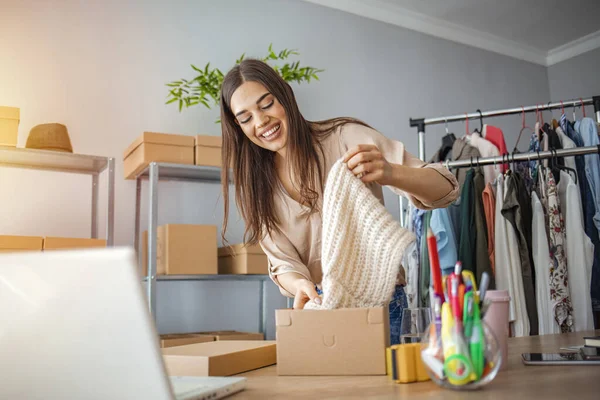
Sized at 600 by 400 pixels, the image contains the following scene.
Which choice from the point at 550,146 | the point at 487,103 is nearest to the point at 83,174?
the point at 550,146

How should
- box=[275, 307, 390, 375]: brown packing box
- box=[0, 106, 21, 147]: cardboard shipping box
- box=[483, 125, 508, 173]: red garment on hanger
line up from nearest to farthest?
1. box=[275, 307, 390, 375]: brown packing box
2. box=[0, 106, 21, 147]: cardboard shipping box
3. box=[483, 125, 508, 173]: red garment on hanger

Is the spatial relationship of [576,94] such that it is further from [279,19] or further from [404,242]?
[404,242]

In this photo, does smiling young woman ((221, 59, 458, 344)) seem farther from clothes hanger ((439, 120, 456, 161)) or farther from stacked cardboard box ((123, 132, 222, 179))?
clothes hanger ((439, 120, 456, 161))

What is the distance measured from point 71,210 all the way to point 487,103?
2998 millimetres

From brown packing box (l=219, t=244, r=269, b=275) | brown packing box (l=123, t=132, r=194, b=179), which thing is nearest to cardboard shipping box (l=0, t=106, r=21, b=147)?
brown packing box (l=123, t=132, r=194, b=179)

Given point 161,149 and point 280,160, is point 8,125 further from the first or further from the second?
point 280,160

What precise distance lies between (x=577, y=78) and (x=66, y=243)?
153 inches

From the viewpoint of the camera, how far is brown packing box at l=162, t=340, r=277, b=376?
0.84 metres

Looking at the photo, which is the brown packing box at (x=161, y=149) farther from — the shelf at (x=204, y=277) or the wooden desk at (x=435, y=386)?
the wooden desk at (x=435, y=386)

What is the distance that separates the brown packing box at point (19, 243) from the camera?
7.13 ft

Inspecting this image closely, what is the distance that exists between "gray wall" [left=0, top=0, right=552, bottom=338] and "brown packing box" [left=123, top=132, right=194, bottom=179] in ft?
0.98

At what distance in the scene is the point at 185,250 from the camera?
2482 mm

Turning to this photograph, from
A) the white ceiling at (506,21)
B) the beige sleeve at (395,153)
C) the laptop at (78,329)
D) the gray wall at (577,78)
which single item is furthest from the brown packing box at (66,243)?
the gray wall at (577,78)

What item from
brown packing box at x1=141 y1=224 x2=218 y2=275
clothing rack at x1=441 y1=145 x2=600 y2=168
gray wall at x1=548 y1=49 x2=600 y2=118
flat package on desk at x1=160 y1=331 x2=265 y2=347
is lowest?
flat package on desk at x1=160 y1=331 x2=265 y2=347
